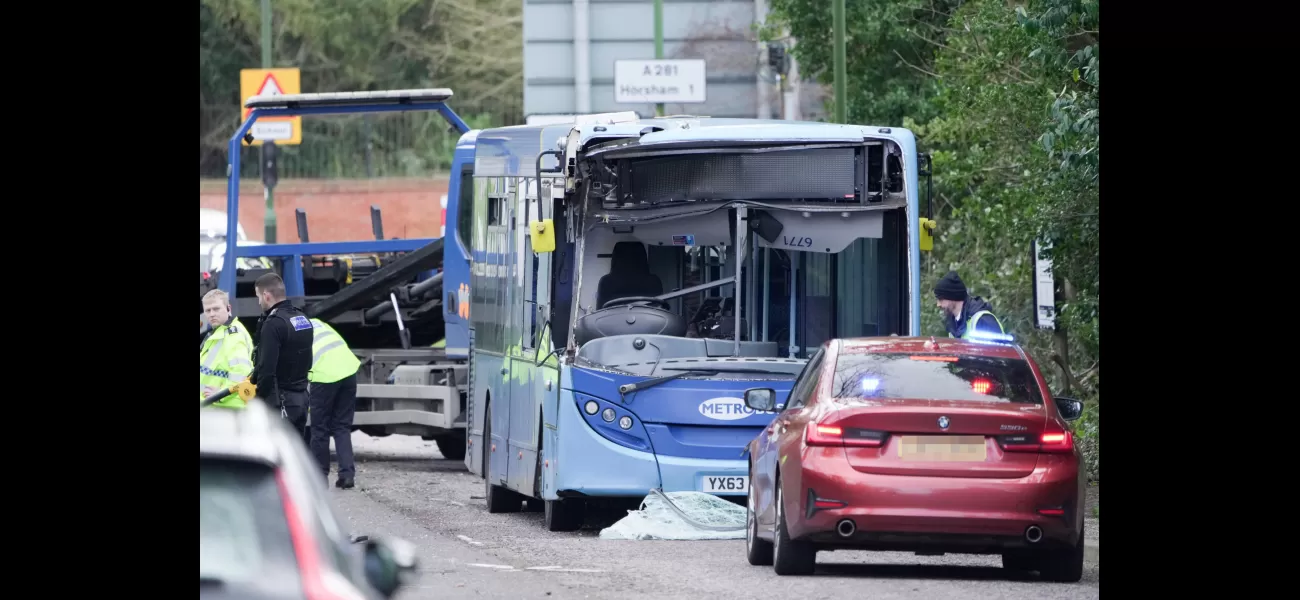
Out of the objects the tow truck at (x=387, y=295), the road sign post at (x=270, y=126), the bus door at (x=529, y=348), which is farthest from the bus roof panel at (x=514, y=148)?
the road sign post at (x=270, y=126)

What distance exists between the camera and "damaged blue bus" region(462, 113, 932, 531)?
1483cm

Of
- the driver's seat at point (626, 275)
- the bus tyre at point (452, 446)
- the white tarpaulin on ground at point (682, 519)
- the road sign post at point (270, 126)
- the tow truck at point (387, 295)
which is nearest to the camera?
the white tarpaulin on ground at point (682, 519)

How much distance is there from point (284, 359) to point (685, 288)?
2873 mm

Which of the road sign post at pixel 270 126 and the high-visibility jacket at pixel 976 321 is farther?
the road sign post at pixel 270 126

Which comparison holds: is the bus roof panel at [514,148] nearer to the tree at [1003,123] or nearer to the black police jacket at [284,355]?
the black police jacket at [284,355]

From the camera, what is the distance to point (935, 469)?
11.4m

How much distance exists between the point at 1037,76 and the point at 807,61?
7.77m

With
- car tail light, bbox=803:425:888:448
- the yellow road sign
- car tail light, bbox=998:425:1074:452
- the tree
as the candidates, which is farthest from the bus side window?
the yellow road sign

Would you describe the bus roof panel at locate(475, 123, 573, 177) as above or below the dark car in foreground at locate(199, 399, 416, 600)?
above

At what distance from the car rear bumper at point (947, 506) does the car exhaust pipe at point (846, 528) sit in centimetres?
1

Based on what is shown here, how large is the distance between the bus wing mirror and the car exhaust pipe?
4190 millimetres

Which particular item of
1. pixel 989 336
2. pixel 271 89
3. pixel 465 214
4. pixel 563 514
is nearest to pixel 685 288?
pixel 563 514

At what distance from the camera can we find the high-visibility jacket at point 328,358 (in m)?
18.0

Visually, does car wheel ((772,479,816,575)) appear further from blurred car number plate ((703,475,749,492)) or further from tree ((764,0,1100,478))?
tree ((764,0,1100,478))
